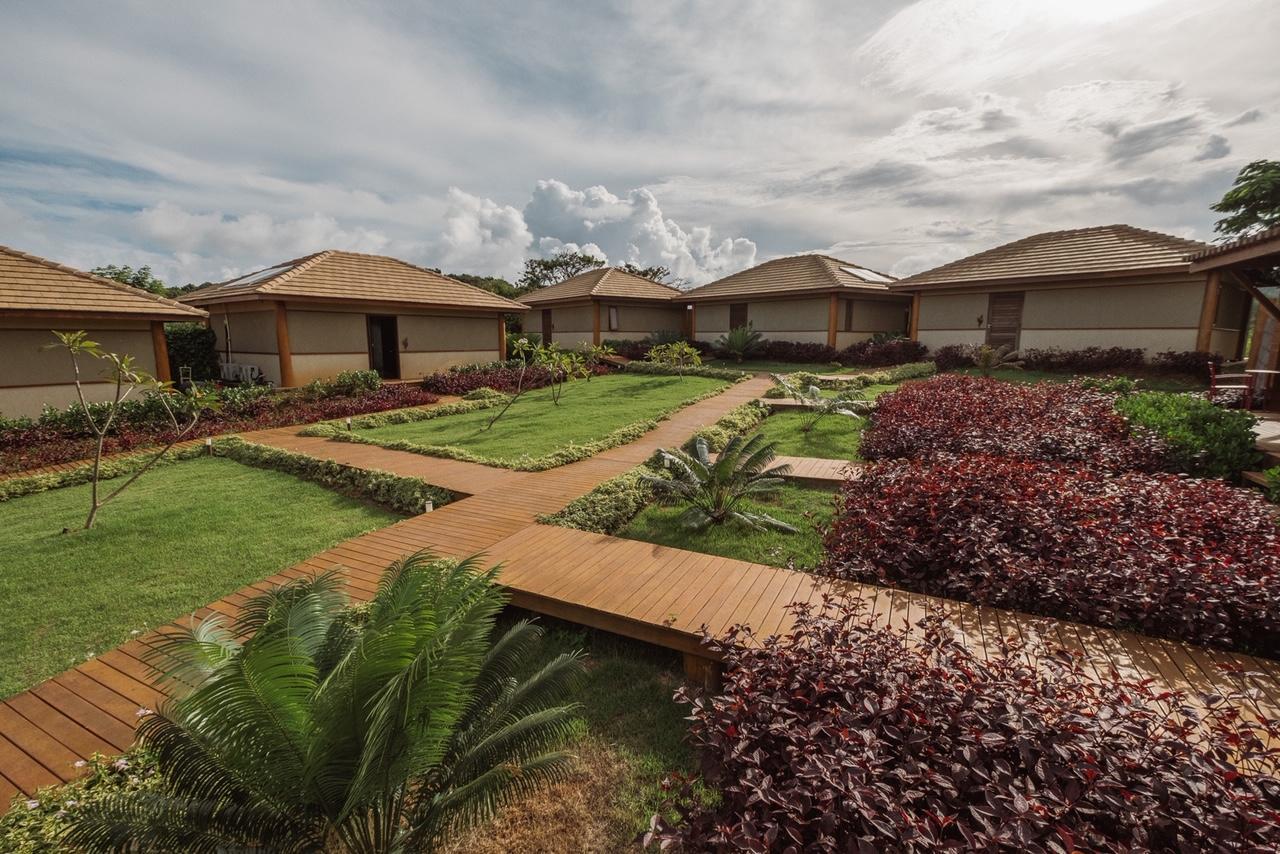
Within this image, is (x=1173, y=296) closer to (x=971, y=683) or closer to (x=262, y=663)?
(x=971, y=683)

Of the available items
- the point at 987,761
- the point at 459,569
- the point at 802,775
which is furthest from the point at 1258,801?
the point at 459,569

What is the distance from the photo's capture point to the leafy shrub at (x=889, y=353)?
20859 millimetres

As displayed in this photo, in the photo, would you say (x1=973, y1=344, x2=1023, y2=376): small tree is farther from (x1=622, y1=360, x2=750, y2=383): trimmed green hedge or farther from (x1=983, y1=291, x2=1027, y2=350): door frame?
(x1=622, y1=360, x2=750, y2=383): trimmed green hedge

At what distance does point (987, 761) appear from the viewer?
232 centimetres

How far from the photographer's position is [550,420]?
1316cm

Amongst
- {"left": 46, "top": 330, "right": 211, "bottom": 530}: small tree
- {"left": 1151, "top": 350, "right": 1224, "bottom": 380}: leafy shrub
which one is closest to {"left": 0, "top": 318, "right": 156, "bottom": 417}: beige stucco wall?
{"left": 46, "top": 330, "right": 211, "bottom": 530}: small tree

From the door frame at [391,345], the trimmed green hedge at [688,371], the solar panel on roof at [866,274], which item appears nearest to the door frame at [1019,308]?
the solar panel on roof at [866,274]

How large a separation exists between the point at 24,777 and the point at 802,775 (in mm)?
4338

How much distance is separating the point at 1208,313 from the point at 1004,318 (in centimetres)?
499

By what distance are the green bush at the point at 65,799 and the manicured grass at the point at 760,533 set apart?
13.6 feet

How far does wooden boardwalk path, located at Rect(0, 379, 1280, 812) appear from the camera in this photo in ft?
11.5

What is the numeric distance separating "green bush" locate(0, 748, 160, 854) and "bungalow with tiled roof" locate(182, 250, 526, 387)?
46.7 ft

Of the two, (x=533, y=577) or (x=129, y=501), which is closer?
(x=533, y=577)

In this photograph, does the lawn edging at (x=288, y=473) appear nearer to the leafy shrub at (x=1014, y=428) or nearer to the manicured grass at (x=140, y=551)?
the manicured grass at (x=140, y=551)
